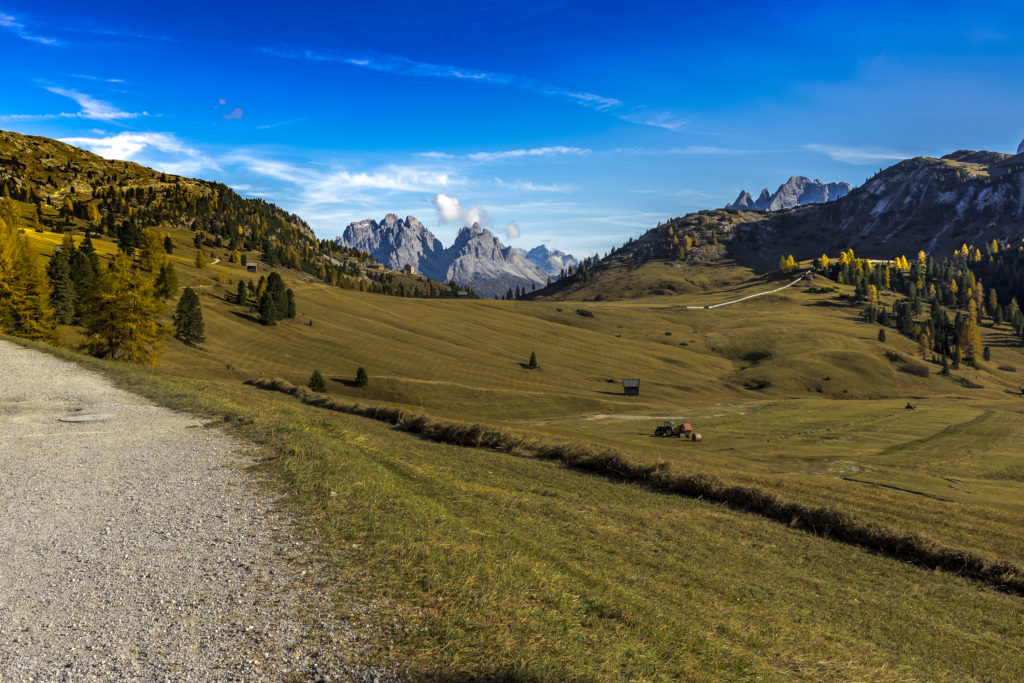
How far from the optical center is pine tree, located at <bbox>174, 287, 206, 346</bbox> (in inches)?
3839

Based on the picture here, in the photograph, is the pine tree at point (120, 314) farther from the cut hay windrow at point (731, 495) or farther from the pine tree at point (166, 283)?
the pine tree at point (166, 283)

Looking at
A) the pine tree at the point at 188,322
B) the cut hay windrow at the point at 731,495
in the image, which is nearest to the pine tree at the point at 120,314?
the pine tree at the point at 188,322

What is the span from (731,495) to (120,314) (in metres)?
→ 66.7

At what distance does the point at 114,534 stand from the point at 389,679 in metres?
8.47

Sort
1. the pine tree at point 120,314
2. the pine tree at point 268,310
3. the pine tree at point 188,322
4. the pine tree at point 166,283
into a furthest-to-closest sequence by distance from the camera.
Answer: the pine tree at point 268,310
the pine tree at point 166,283
the pine tree at point 188,322
the pine tree at point 120,314

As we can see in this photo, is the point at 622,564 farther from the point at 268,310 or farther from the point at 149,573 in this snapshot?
the point at 268,310

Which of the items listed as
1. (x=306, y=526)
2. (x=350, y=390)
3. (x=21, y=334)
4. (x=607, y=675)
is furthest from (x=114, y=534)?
(x=350, y=390)

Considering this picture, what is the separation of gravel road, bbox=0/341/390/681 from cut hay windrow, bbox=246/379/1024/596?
14741 millimetres

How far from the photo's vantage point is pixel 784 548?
18297 mm

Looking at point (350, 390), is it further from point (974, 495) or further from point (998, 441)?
point (998, 441)

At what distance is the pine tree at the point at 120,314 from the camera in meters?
59.5

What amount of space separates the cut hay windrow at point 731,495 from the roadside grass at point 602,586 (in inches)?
43.4

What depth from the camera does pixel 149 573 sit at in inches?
380

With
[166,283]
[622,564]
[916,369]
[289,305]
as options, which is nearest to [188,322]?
[166,283]
